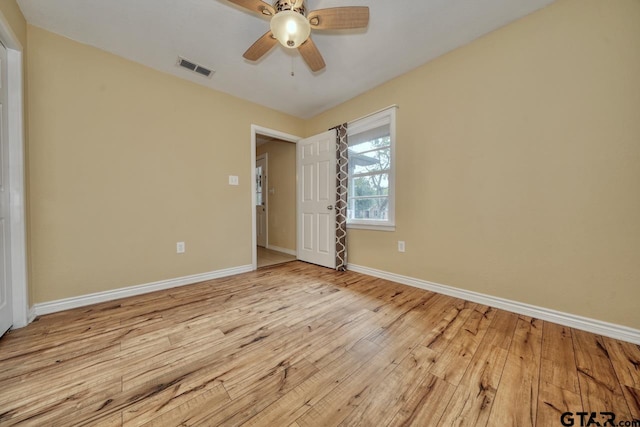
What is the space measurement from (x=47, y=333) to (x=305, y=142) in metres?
3.38

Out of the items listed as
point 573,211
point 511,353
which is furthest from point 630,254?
point 511,353

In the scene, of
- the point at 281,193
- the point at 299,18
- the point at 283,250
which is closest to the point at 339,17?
the point at 299,18

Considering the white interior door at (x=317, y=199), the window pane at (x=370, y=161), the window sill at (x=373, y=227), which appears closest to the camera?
the window sill at (x=373, y=227)

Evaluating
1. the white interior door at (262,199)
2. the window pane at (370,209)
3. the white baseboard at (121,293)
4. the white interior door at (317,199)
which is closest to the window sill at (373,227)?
the window pane at (370,209)

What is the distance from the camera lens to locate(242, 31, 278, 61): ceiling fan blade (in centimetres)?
173

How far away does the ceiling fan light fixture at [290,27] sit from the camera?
4.83 ft

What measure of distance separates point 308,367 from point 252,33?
2.69 metres

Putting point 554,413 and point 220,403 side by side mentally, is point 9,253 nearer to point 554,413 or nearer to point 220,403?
point 220,403

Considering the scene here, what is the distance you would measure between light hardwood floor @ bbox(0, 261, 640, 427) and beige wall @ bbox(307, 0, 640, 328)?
40 cm

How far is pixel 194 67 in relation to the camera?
96.1 inches

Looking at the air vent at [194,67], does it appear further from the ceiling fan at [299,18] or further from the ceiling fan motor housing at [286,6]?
the ceiling fan motor housing at [286,6]

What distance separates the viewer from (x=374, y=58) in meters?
2.32

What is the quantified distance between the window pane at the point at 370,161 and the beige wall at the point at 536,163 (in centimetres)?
31

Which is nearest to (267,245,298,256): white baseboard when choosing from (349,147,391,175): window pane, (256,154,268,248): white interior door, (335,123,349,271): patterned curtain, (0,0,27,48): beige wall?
(256,154,268,248): white interior door
